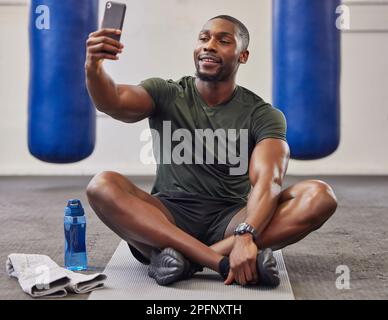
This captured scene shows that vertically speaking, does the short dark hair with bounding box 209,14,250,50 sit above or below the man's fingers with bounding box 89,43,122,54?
above

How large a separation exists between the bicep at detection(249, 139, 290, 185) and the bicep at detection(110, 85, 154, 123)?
0.39m

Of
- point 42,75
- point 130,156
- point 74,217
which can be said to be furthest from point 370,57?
point 74,217

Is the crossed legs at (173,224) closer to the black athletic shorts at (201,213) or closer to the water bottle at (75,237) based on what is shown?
the black athletic shorts at (201,213)

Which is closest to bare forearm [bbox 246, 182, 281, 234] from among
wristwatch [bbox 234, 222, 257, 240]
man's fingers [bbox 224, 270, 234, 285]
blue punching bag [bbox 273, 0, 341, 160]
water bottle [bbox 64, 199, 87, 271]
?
wristwatch [bbox 234, 222, 257, 240]

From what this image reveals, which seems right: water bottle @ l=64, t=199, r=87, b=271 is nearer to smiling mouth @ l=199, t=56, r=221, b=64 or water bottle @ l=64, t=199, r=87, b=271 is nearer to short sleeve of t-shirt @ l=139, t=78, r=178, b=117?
Answer: short sleeve of t-shirt @ l=139, t=78, r=178, b=117

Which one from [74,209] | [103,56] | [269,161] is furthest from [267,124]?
[74,209]

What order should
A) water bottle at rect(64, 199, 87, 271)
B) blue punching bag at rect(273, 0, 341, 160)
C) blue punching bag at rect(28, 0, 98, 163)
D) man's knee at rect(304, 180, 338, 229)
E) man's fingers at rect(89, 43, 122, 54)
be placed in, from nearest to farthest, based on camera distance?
man's fingers at rect(89, 43, 122, 54)
man's knee at rect(304, 180, 338, 229)
water bottle at rect(64, 199, 87, 271)
blue punching bag at rect(273, 0, 341, 160)
blue punching bag at rect(28, 0, 98, 163)

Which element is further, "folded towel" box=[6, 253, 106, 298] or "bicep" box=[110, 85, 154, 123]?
"bicep" box=[110, 85, 154, 123]

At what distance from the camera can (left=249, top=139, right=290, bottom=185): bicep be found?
7.48ft

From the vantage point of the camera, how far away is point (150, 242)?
7.50ft

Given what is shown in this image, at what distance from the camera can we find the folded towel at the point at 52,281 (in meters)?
2.11
